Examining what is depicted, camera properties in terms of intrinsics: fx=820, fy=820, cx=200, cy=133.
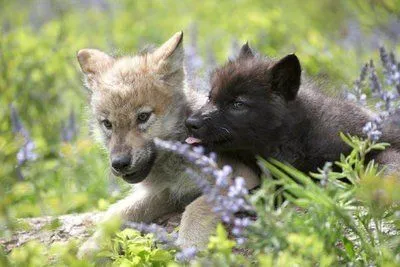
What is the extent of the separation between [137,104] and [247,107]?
1.99ft

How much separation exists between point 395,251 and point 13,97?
429 cm

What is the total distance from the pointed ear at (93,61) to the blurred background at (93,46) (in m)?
0.33

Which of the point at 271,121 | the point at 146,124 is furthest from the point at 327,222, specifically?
the point at 146,124

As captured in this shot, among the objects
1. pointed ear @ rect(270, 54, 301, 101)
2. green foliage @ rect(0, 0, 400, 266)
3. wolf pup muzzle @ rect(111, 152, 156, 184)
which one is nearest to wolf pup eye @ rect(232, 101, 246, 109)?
pointed ear @ rect(270, 54, 301, 101)

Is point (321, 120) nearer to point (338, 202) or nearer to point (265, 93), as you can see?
point (265, 93)

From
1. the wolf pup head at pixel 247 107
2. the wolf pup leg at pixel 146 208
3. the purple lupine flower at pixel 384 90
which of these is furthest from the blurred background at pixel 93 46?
the wolf pup head at pixel 247 107

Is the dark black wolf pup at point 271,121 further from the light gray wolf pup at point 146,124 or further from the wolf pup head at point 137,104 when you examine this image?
the wolf pup head at point 137,104

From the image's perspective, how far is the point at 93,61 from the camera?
4.77m

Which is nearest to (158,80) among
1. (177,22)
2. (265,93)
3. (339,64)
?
(265,93)

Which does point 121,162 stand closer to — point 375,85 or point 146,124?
point 146,124

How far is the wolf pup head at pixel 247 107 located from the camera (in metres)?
3.96

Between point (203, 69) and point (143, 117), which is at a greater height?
point (143, 117)

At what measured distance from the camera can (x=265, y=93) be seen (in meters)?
4.04

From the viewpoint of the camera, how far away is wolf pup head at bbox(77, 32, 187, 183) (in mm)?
4152
